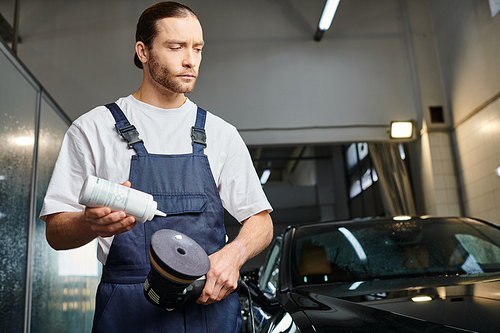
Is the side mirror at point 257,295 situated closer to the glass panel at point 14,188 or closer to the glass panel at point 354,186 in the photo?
the glass panel at point 14,188

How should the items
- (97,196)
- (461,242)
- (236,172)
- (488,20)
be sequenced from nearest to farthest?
(97,196), (236,172), (461,242), (488,20)

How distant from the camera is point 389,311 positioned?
1197 millimetres

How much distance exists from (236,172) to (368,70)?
16.8 feet

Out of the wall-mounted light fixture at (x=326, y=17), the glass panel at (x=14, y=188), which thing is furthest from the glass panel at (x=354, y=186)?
the glass panel at (x=14, y=188)

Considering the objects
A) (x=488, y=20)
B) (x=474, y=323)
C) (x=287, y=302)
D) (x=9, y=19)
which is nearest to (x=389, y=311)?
(x=474, y=323)

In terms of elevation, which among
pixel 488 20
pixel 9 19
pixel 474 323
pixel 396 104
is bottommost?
pixel 474 323

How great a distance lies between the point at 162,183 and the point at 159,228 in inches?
4.2

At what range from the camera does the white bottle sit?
0.80m

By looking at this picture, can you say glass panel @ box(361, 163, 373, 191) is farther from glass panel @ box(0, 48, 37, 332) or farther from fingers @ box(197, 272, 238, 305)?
fingers @ box(197, 272, 238, 305)

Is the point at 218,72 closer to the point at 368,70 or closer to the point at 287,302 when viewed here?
the point at 368,70

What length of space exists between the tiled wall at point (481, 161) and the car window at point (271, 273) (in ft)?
10.2

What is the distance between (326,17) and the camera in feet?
17.5

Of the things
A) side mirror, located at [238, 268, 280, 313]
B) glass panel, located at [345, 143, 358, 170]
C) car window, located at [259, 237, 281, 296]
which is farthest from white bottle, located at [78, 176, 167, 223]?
glass panel, located at [345, 143, 358, 170]

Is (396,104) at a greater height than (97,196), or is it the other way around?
(396,104)
